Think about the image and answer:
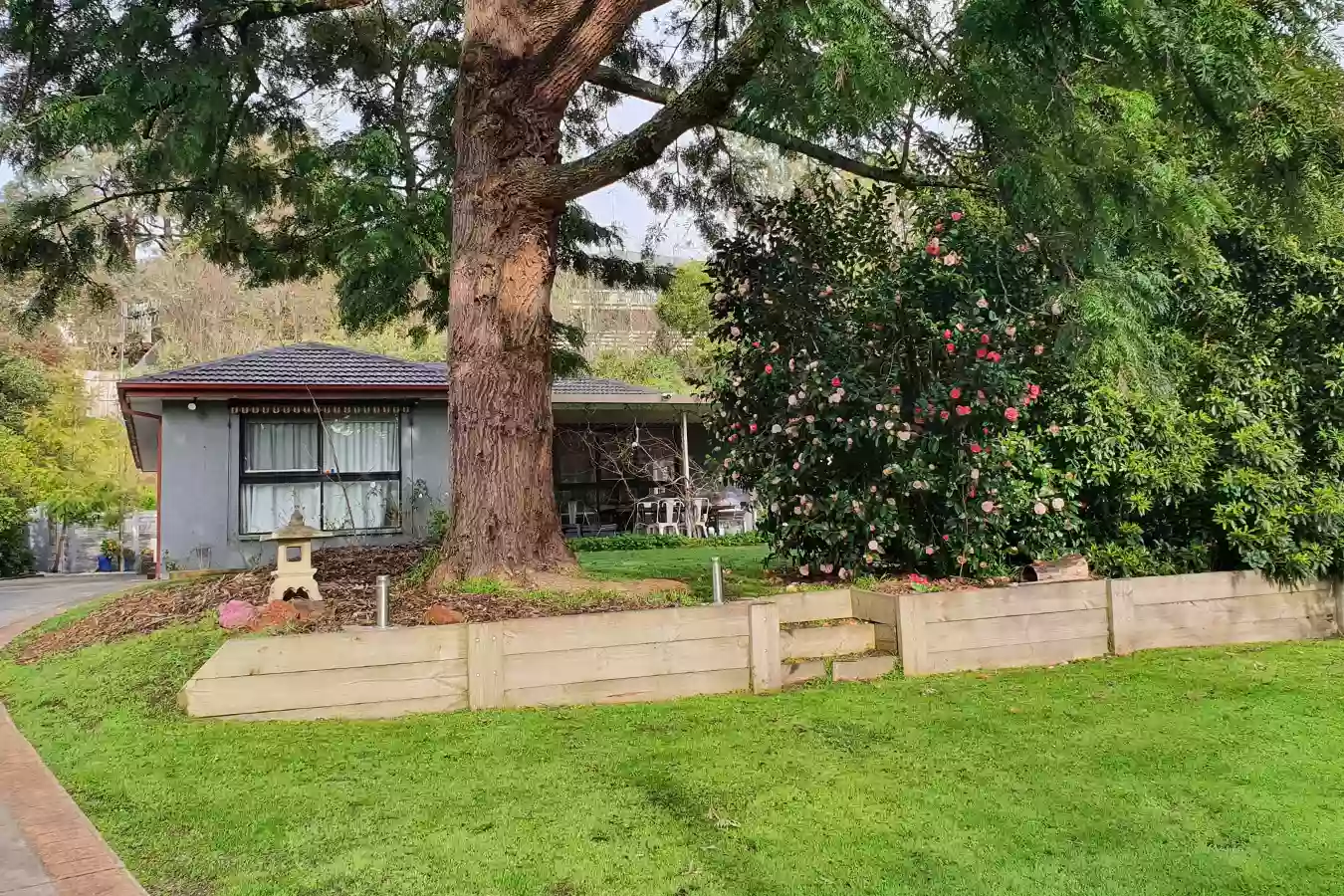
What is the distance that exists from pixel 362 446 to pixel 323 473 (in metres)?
0.66

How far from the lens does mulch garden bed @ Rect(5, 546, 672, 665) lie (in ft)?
18.4

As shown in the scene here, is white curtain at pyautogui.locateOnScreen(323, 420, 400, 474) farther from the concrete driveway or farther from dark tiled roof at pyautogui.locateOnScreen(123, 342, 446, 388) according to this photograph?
the concrete driveway

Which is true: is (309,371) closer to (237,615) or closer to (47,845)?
(237,615)

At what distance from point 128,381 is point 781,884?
11129 mm

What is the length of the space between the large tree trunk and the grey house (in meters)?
5.91

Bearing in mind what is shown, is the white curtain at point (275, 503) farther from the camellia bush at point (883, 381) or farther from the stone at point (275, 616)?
the camellia bush at point (883, 381)

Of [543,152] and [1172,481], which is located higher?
[543,152]

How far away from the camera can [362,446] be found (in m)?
12.8

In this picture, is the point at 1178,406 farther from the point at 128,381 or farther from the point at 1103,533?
the point at 128,381

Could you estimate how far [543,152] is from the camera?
6.70 m

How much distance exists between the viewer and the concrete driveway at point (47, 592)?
1005 centimetres

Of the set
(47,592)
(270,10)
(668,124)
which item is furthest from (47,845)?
(47,592)

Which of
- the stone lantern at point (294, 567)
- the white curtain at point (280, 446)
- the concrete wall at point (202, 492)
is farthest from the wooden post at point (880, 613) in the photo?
the white curtain at point (280, 446)

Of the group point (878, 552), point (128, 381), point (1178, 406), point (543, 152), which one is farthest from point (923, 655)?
point (128, 381)
